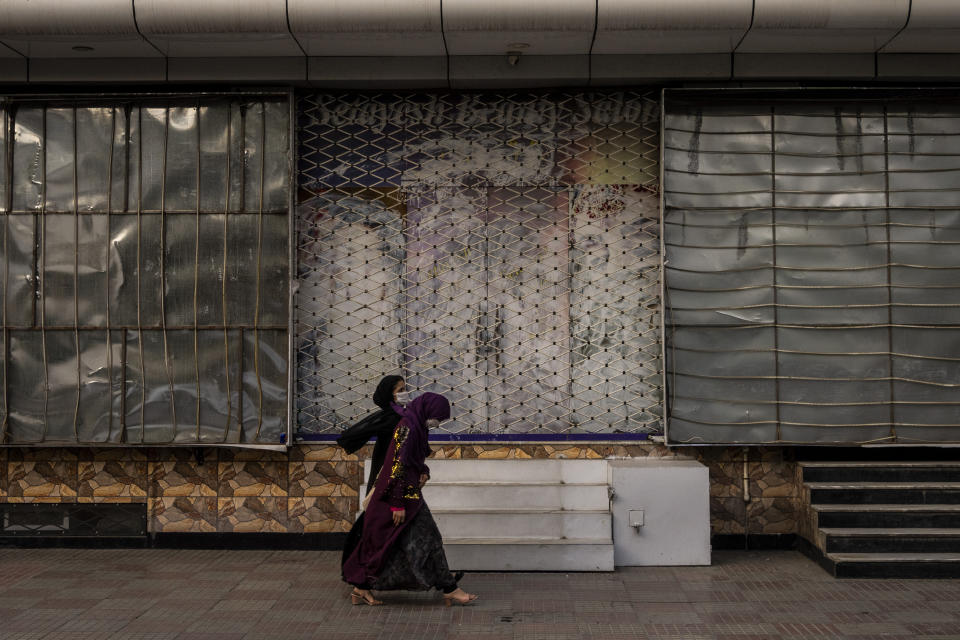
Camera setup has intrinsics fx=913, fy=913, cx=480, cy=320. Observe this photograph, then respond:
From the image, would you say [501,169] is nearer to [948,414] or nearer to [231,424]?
[231,424]

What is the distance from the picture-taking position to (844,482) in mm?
7145

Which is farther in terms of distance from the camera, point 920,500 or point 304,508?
point 304,508

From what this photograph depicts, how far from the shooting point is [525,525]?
6734mm

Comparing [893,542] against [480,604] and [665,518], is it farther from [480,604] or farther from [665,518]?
[480,604]

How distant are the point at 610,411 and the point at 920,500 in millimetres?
2432

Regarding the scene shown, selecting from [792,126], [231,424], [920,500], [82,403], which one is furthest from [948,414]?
[82,403]

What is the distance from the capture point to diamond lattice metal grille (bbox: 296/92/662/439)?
7480mm

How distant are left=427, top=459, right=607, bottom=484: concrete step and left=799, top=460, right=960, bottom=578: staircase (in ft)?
5.60

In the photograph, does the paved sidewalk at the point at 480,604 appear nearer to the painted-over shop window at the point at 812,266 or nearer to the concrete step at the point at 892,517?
the concrete step at the point at 892,517

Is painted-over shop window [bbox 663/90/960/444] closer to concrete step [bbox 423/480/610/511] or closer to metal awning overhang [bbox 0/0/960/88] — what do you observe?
metal awning overhang [bbox 0/0/960/88]

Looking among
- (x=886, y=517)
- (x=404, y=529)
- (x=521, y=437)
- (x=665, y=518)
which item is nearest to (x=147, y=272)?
(x=404, y=529)

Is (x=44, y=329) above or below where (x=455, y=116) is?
below

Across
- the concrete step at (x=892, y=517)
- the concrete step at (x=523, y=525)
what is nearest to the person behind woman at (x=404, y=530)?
the concrete step at (x=523, y=525)

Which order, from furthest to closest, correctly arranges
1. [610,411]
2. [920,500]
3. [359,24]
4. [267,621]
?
[610,411], [920,500], [359,24], [267,621]
